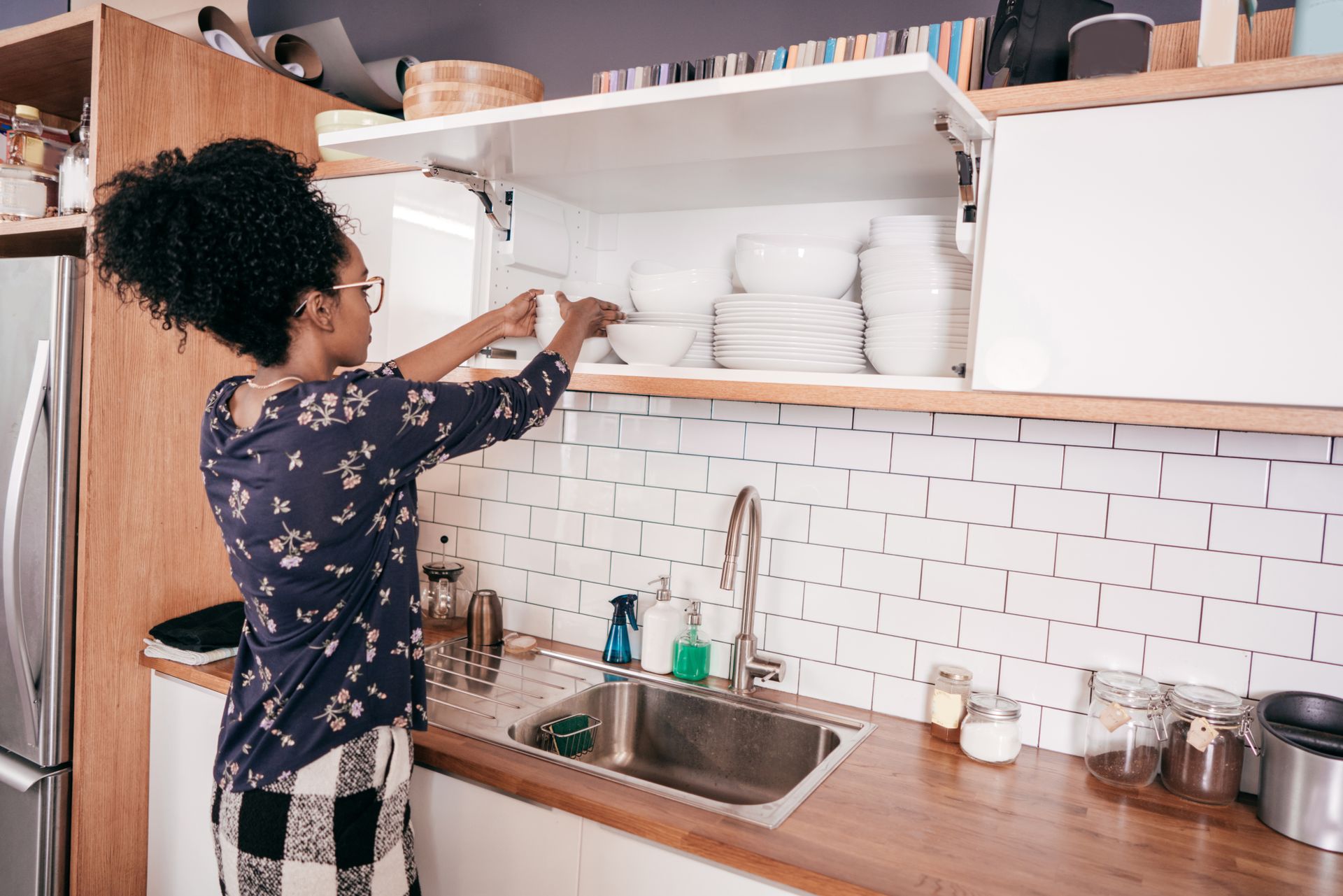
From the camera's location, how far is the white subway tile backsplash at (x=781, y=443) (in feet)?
6.12

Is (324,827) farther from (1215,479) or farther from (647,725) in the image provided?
(1215,479)

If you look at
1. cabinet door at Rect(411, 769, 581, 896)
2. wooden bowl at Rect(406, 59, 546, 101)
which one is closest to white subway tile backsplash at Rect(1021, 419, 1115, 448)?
cabinet door at Rect(411, 769, 581, 896)

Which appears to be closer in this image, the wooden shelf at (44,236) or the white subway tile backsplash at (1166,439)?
the white subway tile backsplash at (1166,439)

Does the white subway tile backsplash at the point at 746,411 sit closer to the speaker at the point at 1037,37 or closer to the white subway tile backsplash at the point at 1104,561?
the white subway tile backsplash at the point at 1104,561

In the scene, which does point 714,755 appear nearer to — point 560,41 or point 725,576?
point 725,576

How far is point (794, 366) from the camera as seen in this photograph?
1501 millimetres

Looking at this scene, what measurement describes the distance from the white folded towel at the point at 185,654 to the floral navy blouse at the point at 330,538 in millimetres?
510

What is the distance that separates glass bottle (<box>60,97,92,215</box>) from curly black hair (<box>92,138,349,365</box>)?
103cm

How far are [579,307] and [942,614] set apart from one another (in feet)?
3.05

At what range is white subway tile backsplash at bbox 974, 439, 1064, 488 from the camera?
163cm

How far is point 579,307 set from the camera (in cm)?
166

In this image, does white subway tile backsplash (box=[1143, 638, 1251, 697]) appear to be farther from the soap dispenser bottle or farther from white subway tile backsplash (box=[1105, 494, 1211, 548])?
the soap dispenser bottle

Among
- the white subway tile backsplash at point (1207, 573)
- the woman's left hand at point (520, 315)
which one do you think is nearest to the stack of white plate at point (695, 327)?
→ the woman's left hand at point (520, 315)

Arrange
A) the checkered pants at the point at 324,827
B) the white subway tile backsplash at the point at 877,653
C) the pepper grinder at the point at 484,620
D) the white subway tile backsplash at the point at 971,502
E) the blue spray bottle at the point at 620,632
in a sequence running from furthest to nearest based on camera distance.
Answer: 1. the pepper grinder at the point at 484,620
2. the blue spray bottle at the point at 620,632
3. the white subway tile backsplash at the point at 877,653
4. the white subway tile backsplash at the point at 971,502
5. the checkered pants at the point at 324,827
